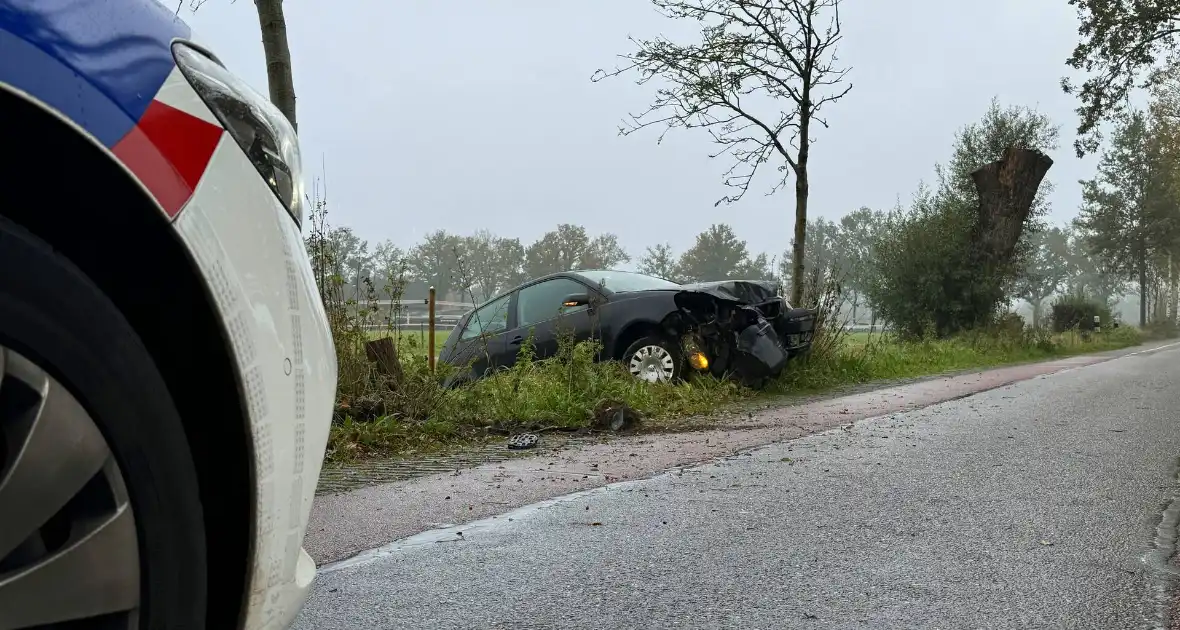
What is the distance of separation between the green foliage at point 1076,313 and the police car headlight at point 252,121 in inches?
1552

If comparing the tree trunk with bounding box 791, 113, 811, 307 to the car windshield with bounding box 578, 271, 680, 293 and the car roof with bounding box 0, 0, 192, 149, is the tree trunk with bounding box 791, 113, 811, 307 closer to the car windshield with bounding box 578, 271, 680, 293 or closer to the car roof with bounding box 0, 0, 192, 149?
the car windshield with bounding box 578, 271, 680, 293

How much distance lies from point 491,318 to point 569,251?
61068mm

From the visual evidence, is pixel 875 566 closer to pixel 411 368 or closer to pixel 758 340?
pixel 411 368

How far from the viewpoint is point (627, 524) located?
3918mm

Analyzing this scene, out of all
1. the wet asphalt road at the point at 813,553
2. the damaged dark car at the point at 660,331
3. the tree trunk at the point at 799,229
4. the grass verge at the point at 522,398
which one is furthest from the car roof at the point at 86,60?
the tree trunk at the point at 799,229

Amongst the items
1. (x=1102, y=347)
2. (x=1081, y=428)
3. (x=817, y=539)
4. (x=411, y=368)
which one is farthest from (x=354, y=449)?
(x=1102, y=347)

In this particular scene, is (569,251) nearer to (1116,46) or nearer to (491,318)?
(1116,46)

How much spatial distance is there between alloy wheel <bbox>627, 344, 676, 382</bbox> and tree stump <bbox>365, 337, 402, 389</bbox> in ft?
Answer: 11.0

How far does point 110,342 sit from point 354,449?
4.98 metres

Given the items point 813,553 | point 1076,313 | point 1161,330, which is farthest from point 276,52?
point 1161,330

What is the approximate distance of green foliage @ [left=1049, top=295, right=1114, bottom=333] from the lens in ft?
125

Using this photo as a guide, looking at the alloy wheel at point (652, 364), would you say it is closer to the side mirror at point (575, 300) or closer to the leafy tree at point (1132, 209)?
the side mirror at point (575, 300)

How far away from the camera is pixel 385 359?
7324 mm

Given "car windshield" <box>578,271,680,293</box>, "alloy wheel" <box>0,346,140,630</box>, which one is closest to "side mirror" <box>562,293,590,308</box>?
"car windshield" <box>578,271,680,293</box>
